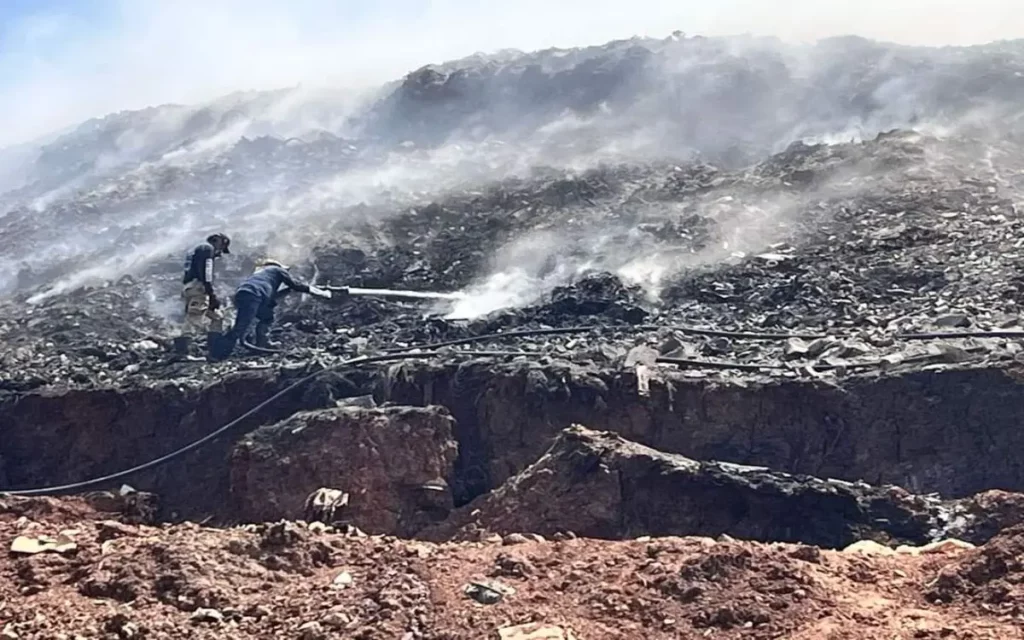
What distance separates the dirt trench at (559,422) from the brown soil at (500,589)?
10.2 ft

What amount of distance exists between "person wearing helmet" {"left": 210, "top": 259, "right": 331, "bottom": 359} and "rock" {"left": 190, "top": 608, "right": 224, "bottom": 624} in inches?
263

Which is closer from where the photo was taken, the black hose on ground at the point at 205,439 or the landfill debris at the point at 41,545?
the landfill debris at the point at 41,545

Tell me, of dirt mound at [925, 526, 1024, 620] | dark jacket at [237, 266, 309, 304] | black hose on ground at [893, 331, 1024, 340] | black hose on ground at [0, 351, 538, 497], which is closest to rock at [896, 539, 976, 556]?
dirt mound at [925, 526, 1024, 620]

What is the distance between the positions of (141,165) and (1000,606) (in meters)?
26.9

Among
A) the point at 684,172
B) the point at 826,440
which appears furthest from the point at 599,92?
the point at 826,440

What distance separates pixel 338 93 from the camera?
32.6 m

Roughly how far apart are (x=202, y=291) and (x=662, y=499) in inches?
245

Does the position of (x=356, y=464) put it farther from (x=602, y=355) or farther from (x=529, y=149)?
(x=529, y=149)

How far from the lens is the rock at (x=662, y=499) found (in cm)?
678

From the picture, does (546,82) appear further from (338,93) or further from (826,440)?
(826,440)

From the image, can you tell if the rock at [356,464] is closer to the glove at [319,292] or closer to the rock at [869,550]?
the glove at [319,292]

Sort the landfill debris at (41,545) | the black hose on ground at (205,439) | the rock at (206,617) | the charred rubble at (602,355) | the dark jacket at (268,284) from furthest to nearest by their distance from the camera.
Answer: the dark jacket at (268,284)
the black hose on ground at (205,439)
the charred rubble at (602,355)
the landfill debris at (41,545)
the rock at (206,617)

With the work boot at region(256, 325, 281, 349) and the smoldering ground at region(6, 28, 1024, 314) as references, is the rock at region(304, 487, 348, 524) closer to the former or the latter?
the work boot at region(256, 325, 281, 349)

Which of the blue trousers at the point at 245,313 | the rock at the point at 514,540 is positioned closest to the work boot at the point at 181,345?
the blue trousers at the point at 245,313
